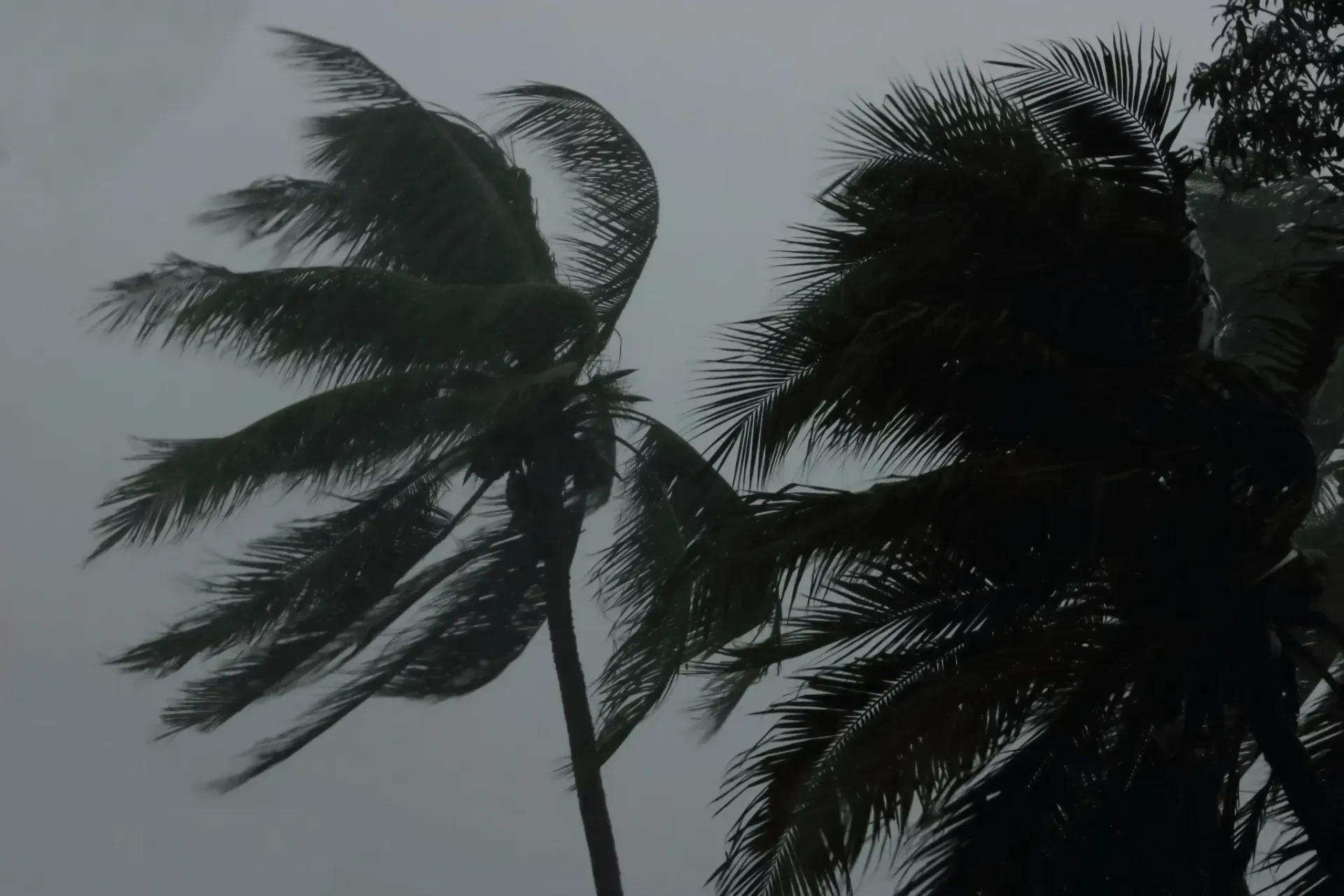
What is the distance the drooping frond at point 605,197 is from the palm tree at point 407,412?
2 cm

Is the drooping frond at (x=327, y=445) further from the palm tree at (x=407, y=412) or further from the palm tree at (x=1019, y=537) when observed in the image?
the palm tree at (x=1019, y=537)

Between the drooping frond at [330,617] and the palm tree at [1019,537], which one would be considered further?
the drooping frond at [330,617]

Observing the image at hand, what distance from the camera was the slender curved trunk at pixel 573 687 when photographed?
11.3 metres

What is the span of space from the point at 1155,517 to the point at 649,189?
719 cm

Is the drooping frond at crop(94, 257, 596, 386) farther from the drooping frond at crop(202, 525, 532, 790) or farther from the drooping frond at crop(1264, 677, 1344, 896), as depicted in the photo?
the drooping frond at crop(1264, 677, 1344, 896)

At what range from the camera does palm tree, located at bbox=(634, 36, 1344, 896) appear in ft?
18.0

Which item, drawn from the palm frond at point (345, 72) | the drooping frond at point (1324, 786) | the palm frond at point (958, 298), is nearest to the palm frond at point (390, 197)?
the palm frond at point (345, 72)

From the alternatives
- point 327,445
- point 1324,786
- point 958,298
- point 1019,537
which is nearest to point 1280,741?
point 1324,786

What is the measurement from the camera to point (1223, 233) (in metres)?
12.0

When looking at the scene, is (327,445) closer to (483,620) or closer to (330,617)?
(330,617)

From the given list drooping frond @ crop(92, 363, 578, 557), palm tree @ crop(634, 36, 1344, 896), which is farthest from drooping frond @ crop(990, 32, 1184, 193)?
drooping frond @ crop(92, 363, 578, 557)

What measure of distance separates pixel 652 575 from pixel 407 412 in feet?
6.75

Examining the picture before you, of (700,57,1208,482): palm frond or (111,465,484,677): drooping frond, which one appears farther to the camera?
(111,465,484,677): drooping frond

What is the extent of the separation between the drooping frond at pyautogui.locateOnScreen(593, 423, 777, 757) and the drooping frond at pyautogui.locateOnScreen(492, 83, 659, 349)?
1179mm
